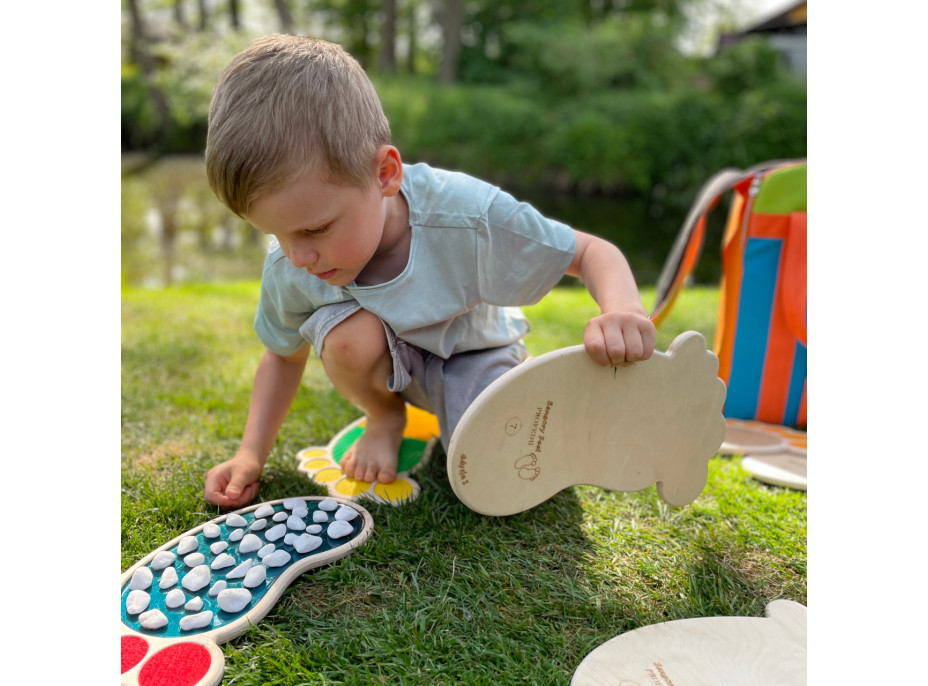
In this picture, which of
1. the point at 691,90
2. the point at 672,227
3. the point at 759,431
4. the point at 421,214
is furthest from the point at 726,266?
the point at 691,90

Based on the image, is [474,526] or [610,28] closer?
[474,526]

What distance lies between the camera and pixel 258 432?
5.10 feet

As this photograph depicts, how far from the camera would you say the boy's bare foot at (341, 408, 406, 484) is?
158 cm

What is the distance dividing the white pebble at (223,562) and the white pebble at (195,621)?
0.12 meters

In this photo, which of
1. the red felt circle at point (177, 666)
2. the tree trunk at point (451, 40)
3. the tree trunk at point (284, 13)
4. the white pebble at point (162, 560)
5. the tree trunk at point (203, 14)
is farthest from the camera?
the tree trunk at point (203, 14)

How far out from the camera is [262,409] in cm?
157

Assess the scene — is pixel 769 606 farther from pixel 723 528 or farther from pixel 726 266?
pixel 726 266

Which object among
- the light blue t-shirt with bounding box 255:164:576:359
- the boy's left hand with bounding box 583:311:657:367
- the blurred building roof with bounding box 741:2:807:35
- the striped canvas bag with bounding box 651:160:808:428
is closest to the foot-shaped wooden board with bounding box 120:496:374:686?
the light blue t-shirt with bounding box 255:164:576:359

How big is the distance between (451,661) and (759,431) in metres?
1.26

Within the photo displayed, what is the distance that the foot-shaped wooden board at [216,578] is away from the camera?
3.38 feet

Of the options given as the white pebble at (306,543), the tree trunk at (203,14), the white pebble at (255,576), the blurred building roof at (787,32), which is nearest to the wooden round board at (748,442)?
the white pebble at (306,543)

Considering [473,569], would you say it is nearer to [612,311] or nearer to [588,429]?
[588,429]

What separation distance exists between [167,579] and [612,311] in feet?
2.88

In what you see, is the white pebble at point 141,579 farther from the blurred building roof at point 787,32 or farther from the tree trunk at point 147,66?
the blurred building roof at point 787,32
